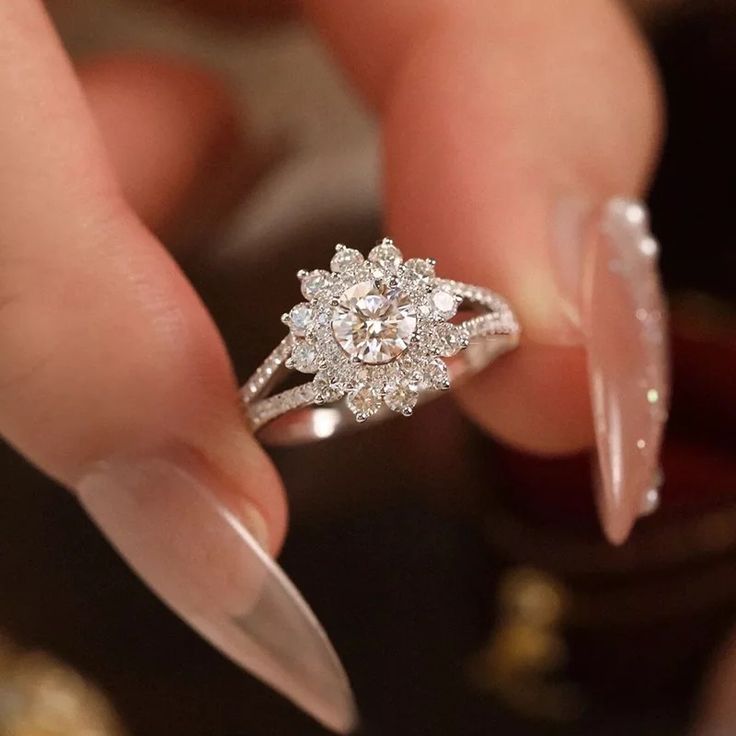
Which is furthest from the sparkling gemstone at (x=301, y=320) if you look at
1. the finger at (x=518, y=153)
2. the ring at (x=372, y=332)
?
the finger at (x=518, y=153)

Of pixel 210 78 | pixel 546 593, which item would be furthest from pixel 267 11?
pixel 546 593

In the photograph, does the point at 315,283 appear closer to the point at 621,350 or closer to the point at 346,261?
the point at 346,261

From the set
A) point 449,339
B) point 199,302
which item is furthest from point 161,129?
point 449,339

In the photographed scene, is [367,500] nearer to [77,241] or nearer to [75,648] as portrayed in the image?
[75,648]

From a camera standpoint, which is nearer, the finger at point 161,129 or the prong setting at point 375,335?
the prong setting at point 375,335

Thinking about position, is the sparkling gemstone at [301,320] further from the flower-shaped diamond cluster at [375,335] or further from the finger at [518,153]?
the finger at [518,153]

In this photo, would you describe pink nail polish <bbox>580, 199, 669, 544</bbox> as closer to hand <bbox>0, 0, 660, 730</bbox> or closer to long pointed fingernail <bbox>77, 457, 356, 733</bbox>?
hand <bbox>0, 0, 660, 730</bbox>
